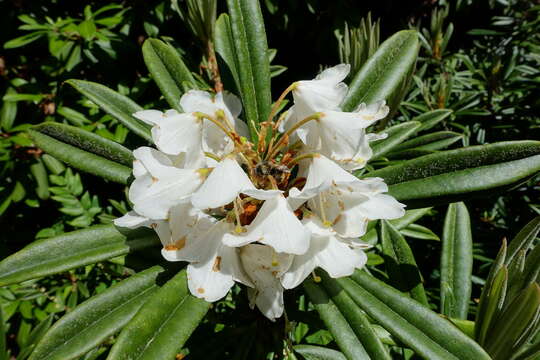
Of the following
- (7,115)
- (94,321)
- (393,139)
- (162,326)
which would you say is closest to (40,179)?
(7,115)

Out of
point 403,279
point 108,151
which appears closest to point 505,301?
point 403,279

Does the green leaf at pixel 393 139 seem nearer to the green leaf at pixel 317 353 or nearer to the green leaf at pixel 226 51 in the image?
the green leaf at pixel 226 51

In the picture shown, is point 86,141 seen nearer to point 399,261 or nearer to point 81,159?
point 81,159

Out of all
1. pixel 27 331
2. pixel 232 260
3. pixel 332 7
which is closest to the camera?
pixel 232 260

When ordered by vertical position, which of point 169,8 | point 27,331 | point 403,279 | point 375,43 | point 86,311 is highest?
point 169,8

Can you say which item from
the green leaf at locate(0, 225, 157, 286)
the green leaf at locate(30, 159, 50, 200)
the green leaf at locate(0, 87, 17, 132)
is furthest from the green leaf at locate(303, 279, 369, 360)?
the green leaf at locate(0, 87, 17, 132)

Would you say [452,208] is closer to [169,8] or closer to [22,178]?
[169,8]
